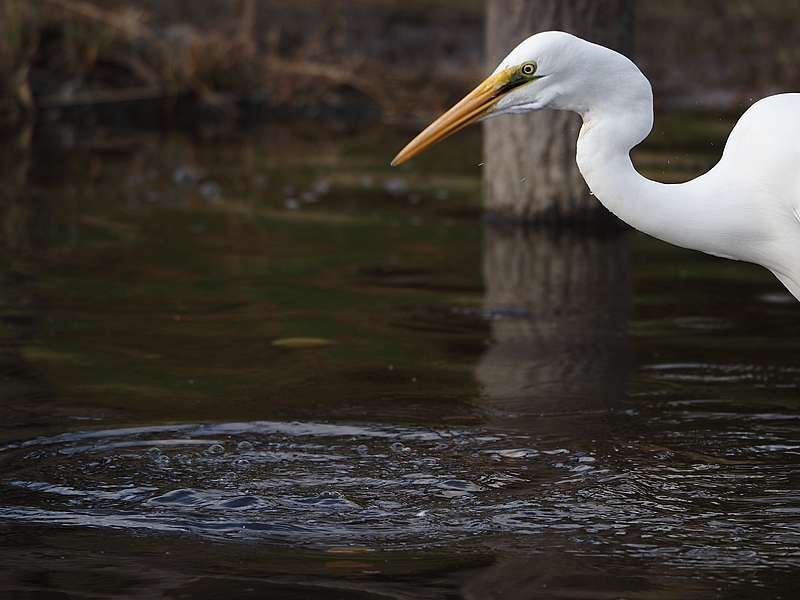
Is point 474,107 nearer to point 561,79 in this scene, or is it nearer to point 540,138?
point 561,79

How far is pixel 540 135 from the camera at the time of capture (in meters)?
7.98

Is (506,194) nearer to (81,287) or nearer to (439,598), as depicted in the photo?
(81,287)

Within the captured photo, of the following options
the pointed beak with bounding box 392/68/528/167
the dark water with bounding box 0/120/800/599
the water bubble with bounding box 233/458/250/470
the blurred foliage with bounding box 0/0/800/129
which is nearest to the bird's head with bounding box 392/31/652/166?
the pointed beak with bounding box 392/68/528/167

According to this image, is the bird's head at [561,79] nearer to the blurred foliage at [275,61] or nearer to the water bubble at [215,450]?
the water bubble at [215,450]

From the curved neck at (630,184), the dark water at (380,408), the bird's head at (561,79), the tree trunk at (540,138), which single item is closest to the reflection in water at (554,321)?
the dark water at (380,408)

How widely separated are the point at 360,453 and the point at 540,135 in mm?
3855

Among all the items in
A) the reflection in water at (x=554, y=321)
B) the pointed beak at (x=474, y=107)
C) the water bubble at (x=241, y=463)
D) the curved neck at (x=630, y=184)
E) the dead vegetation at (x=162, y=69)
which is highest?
the dead vegetation at (x=162, y=69)

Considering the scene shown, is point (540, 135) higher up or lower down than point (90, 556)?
higher up

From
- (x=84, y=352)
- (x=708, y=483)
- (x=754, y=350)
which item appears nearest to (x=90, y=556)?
(x=708, y=483)

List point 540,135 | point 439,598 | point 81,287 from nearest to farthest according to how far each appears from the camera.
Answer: point 439,598
point 81,287
point 540,135

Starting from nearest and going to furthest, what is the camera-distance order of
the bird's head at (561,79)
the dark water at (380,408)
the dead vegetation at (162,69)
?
the dark water at (380,408) < the bird's head at (561,79) < the dead vegetation at (162,69)

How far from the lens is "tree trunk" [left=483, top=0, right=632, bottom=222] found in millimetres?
7797

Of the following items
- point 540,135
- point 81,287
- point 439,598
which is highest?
point 540,135

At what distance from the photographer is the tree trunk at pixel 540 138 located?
780 centimetres
